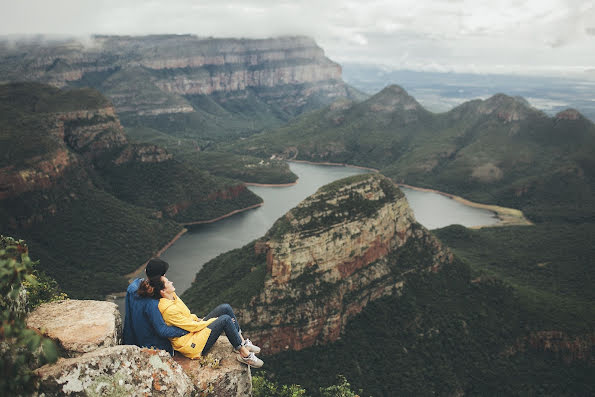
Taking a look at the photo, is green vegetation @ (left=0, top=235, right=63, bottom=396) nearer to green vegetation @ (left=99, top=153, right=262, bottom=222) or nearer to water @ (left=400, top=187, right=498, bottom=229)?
green vegetation @ (left=99, top=153, right=262, bottom=222)

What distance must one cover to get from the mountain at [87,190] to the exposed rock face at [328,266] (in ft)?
119

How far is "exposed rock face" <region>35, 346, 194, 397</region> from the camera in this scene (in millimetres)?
10531

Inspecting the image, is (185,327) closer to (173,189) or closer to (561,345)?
(561,345)

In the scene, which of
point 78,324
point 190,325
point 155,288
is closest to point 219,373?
point 190,325

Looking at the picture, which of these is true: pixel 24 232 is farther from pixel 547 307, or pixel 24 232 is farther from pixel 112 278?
pixel 547 307

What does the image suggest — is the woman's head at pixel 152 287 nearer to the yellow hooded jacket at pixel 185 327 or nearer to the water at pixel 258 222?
the yellow hooded jacket at pixel 185 327

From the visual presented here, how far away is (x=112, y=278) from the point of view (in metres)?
82.1

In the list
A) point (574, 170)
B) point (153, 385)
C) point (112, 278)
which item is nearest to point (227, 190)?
point (112, 278)

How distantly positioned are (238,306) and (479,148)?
154525 millimetres

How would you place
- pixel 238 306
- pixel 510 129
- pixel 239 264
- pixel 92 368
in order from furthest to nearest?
pixel 510 129
pixel 239 264
pixel 238 306
pixel 92 368

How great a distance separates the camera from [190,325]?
13.8 metres

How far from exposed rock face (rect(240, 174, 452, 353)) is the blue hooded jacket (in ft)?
131

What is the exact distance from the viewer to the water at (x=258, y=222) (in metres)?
96.9

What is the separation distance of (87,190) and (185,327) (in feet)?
335
